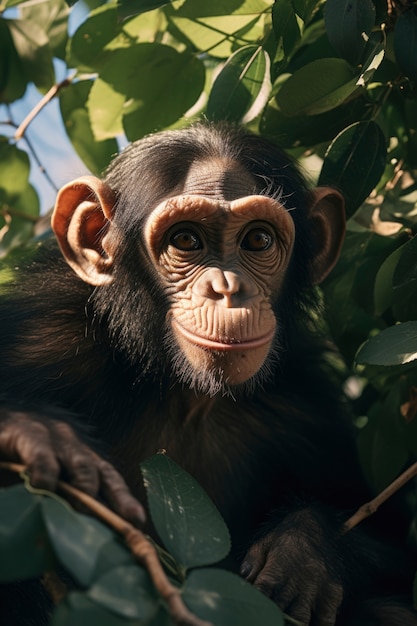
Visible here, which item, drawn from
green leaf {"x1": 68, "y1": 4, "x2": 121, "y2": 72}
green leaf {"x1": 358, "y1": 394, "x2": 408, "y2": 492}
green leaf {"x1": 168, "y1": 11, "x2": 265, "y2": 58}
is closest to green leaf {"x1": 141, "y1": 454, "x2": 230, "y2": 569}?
green leaf {"x1": 358, "y1": 394, "x2": 408, "y2": 492}

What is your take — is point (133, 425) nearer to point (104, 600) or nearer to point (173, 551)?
point (173, 551)

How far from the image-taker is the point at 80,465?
3.79 metres

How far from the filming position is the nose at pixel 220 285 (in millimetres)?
5051

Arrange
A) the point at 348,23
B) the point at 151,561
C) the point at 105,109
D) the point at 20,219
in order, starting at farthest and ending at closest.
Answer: the point at 20,219 < the point at 105,109 < the point at 348,23 < the point at 151,561

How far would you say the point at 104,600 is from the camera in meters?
2.76

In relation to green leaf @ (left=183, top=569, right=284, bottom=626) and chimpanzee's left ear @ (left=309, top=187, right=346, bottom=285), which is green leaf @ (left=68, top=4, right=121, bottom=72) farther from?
green leaf @ (left=183, top=569, right=284, bottom=626)

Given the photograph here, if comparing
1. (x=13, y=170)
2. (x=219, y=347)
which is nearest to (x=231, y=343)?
(x=219, y=347)

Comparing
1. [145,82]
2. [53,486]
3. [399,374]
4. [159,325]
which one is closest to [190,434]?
[159,325]

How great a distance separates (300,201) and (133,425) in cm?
181

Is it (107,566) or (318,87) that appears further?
(318,87)

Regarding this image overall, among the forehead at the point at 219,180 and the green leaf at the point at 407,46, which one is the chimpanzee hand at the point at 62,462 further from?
the green leaf at the point at 407,46

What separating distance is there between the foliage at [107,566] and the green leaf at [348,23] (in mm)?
2601

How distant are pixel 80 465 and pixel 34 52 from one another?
426 centimetres

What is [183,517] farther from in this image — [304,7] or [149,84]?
[149,84]
